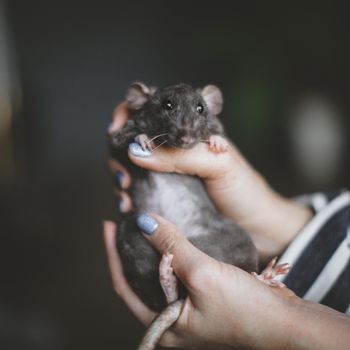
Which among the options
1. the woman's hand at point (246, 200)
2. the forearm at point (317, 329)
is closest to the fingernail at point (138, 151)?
the woman's hand at point (246, 200)

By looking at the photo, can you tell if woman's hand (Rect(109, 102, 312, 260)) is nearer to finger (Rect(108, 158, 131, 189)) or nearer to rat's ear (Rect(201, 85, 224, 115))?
finger (Rect(108, 158, 131, 189))

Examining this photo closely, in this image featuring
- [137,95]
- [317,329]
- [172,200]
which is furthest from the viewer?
[137,95]

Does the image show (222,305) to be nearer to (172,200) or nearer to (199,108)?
(172,200)

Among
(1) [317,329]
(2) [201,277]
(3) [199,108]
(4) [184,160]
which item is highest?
(3) [199,108]

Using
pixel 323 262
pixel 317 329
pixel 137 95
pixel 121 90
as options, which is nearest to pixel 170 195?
pixel 137 95

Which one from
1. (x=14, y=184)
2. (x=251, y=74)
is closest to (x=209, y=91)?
(x=14, y=184)

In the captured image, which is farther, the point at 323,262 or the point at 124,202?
the point at 124,202
